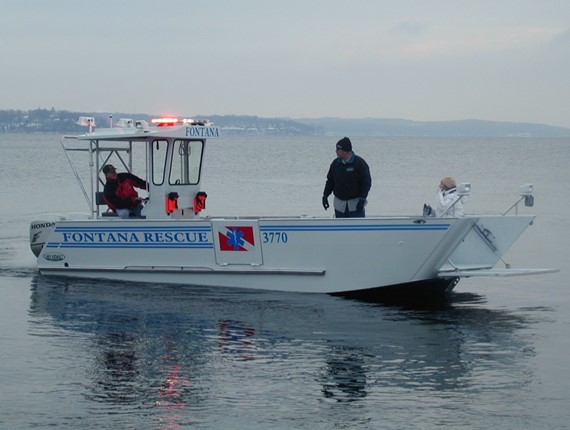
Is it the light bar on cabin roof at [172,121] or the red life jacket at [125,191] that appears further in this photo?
the light bar on cabin roof at [172,121]

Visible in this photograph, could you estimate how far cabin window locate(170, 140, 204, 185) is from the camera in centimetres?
1667

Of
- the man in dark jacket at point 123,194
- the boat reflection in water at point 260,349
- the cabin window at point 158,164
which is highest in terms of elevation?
the cabin window at point 158,164

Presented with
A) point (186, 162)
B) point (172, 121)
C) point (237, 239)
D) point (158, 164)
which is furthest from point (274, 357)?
point (172, 121)

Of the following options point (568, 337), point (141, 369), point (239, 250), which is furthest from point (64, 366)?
point (568, 337)

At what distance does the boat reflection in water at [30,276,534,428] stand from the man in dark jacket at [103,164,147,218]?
1.20 m

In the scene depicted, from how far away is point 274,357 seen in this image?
1180 cm

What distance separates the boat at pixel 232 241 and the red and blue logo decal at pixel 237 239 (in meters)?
0.01

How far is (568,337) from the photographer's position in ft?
42.5

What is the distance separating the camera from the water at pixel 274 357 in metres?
9.61

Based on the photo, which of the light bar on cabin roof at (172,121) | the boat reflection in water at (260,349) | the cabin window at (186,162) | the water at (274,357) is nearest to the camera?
the water at (274,357)

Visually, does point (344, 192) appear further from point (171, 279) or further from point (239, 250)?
point (171, 279)

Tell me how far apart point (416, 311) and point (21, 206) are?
924 inches

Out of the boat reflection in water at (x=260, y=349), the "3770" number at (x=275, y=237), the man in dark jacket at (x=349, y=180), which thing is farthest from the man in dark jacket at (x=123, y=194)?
the man in dark jacket at (x=349, y=180)

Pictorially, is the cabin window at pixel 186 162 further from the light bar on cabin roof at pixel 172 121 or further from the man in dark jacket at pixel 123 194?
the man in dark jacket at pixel 123 194
